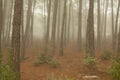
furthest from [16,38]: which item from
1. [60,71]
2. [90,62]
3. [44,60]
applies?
[44,60]

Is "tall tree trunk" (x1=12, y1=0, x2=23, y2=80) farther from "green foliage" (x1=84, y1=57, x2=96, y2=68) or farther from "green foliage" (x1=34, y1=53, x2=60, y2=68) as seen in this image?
"green foliage" (x1=34, y1=53, x2=60, y2=68)

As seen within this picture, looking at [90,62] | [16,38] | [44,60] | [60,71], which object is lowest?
[60,71]

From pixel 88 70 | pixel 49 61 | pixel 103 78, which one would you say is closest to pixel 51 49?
pixel 49 61

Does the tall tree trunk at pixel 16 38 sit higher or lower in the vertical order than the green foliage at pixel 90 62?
higher

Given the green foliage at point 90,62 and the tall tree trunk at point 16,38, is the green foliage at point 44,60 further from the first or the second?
the tall tree trunk at point 16,38

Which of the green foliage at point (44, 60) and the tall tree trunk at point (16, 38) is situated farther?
the green foliage at point (44, 60)

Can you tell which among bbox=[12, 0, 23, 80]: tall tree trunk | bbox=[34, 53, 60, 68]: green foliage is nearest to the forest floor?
bbox=[34, 53, 60, 68]: green foliage

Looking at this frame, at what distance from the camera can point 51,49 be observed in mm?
19969

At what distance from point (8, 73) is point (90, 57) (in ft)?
19.6

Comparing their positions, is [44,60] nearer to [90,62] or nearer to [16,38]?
[90,62]

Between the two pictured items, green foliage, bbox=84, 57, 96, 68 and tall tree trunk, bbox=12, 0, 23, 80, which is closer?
tall tree trunk, bbox=12, 0, 23, 80

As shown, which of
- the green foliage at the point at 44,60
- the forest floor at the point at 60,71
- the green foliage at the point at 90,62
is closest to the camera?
the forest floor at the point at 60,71

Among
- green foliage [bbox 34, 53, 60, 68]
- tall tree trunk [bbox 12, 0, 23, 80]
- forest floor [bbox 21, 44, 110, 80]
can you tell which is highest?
tall tree trunk [bbox 12, 0, 23, 80]

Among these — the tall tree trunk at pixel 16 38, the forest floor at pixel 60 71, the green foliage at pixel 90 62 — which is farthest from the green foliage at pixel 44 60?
the tall tree trunk at pixel 16 38
